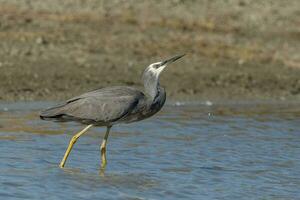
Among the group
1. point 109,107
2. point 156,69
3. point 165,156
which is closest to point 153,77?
point 156,69

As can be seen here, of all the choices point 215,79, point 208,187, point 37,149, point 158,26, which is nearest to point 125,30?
point 158,26

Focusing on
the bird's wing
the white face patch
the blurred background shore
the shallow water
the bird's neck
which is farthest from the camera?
the blurred background shore

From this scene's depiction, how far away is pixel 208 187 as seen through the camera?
8641mm

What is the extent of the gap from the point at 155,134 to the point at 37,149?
5.93ft

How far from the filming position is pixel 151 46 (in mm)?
15648

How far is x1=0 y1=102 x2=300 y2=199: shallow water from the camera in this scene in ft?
27.6

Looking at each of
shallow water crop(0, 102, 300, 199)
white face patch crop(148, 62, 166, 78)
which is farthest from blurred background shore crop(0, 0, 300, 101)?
white face patch crop(148, 62, 166, 78)

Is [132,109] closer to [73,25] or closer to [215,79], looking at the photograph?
[215,79]

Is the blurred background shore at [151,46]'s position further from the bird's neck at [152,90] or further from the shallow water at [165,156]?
the bird's neck at [152,90]

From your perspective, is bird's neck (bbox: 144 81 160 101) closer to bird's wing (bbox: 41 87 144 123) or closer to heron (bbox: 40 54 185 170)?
heron (bbox: 40 54 185 170)

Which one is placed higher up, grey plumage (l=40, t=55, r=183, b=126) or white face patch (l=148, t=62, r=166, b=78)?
white face patch (l=148, t=62, r=166, b=78)

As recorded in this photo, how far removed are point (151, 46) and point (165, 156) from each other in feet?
19.2

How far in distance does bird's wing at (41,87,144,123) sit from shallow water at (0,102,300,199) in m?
0.52

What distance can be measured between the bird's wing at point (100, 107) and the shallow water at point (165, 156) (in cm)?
52
